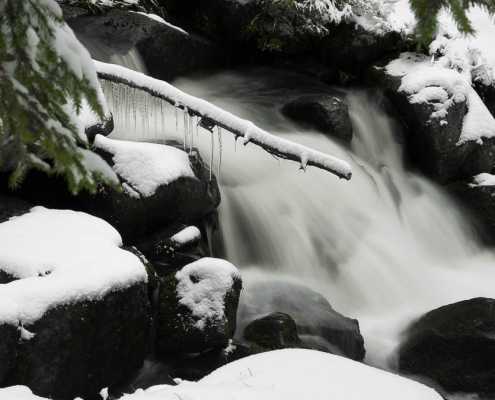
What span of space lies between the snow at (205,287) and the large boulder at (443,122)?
20.4 feet

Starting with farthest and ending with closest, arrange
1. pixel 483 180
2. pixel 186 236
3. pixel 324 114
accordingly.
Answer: pixel 483 180
pixel 324 114
pixel 186 236

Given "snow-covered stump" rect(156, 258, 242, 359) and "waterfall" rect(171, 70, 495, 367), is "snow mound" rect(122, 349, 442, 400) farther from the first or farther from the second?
"waterfall" rect(171, 70, 495, 367)

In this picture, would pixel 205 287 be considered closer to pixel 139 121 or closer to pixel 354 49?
pixel 139 121

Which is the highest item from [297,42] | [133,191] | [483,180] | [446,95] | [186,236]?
[446,95]

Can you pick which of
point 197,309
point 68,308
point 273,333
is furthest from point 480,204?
point 68,308

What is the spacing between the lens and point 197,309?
529 centimetres

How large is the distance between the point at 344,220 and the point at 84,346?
5606 mm

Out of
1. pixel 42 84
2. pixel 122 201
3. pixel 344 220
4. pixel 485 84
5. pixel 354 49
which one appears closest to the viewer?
pixel 42 84

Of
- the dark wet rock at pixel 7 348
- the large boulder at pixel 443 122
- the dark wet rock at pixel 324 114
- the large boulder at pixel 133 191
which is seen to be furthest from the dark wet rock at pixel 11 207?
the large boulder at pixel 443 122

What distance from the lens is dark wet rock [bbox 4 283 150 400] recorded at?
12.6 ft

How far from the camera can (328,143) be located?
9781mm

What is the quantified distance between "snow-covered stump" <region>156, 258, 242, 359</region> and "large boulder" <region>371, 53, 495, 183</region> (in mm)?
6299

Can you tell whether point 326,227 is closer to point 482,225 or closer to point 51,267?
point 482,225

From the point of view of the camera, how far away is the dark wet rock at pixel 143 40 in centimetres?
984
